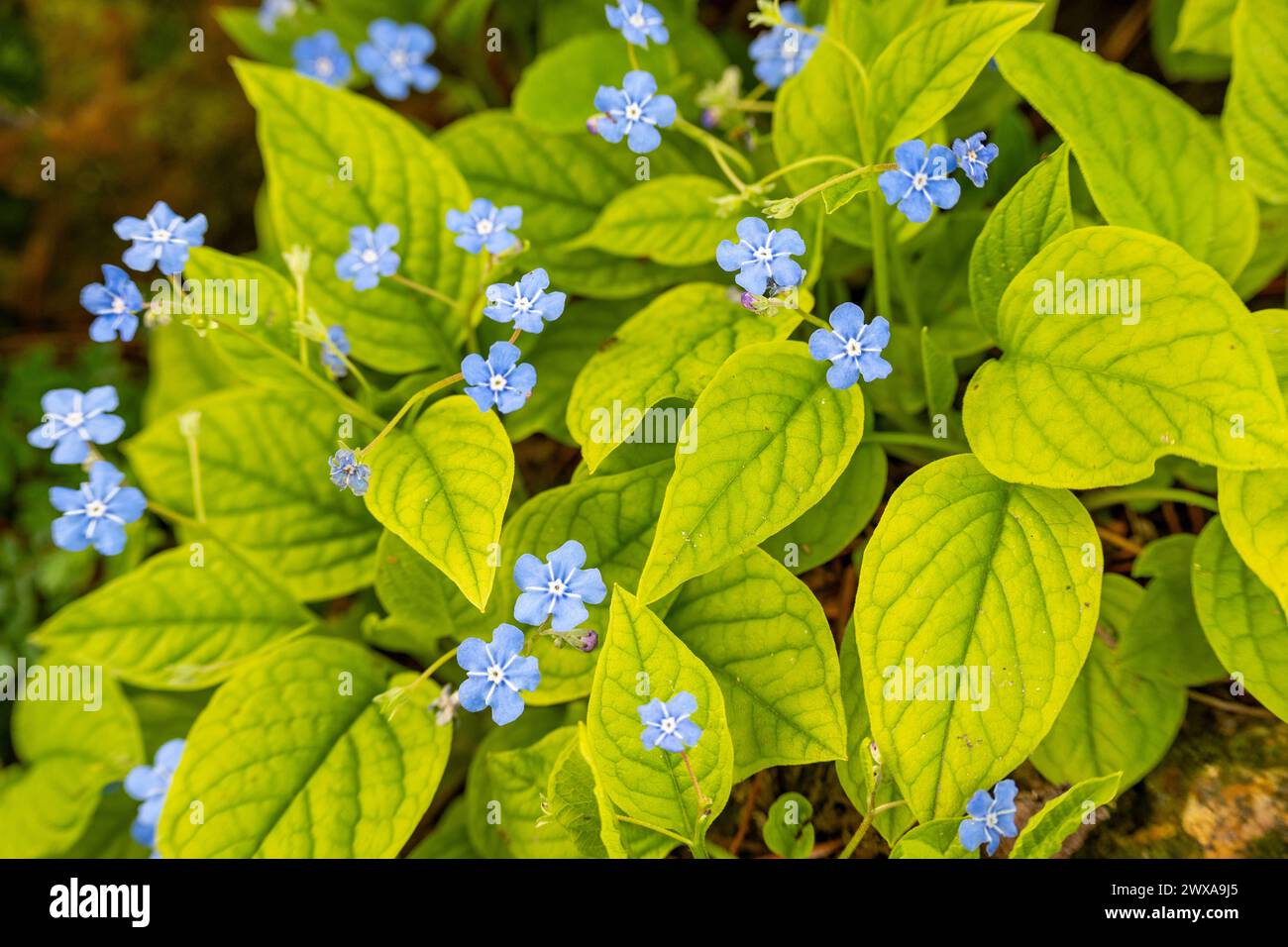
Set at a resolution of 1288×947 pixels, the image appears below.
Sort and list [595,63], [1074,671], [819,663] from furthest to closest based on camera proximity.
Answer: [595,63], [819,663], [1074,671]

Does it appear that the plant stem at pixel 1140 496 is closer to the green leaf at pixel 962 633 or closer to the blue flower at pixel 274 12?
the green leaf at pixel 962 633

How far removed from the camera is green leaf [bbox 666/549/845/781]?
176cm

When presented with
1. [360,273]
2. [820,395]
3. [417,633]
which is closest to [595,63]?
[360,273]

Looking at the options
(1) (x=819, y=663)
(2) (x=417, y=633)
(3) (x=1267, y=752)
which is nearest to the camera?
(1) (x=819, y=663)

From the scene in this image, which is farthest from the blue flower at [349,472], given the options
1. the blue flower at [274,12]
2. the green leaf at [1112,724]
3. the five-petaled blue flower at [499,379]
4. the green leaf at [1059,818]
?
the blue flower at [274,12]

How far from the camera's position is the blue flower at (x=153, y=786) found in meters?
2.05

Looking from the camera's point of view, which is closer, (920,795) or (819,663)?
(920,795)

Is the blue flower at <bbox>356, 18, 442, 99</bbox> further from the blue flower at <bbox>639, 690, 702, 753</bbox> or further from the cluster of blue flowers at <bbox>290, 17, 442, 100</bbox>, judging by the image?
the blue flower at <bbox>639, 690, 702, 753</bbox>

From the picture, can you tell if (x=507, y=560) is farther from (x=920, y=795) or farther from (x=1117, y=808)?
(x=1117, y=808)

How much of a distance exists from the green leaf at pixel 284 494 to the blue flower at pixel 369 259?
372 millimetres

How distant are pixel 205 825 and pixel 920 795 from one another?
47.5 inches
